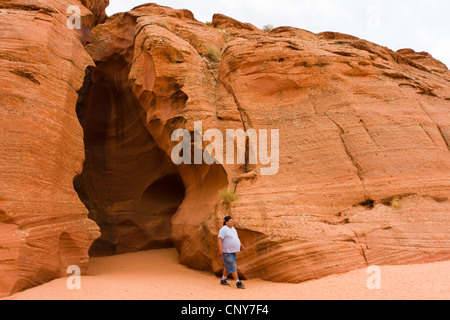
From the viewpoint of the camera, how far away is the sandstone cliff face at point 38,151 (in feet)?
21.8

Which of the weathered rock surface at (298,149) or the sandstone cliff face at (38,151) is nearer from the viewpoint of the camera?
the sandstone cliff face at (38,151)

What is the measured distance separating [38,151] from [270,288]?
19.1 ft

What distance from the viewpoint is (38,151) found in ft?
24.8

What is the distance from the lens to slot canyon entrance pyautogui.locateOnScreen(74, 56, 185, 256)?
520 inches

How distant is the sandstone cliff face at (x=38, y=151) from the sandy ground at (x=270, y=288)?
65 centimetres

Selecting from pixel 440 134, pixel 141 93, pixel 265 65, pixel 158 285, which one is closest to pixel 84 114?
pixel 141 93

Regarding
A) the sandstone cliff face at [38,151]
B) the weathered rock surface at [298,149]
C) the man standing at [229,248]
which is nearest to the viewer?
the sandstone cliff face at [38,151]

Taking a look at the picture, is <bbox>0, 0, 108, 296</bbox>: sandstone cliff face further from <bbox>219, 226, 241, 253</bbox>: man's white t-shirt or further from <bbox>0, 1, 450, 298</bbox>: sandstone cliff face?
<bbox>219, 226, 241, 253</bbox>: man's white t-shirt

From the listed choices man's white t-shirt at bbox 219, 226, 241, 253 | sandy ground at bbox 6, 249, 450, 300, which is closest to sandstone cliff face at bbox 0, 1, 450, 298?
sandy ground at bbox 6, 249, 450, 300

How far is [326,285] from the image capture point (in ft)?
20.4

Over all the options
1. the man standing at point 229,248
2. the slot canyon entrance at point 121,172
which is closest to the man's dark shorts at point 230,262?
the man standing at point 229,248

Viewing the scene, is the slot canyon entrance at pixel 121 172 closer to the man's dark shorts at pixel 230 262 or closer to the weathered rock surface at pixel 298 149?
the weathered rock surface at pixel 298 149

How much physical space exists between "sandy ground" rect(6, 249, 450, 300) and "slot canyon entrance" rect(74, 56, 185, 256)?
5.39 m

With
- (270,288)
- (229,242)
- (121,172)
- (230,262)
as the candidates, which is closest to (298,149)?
(229,242)
